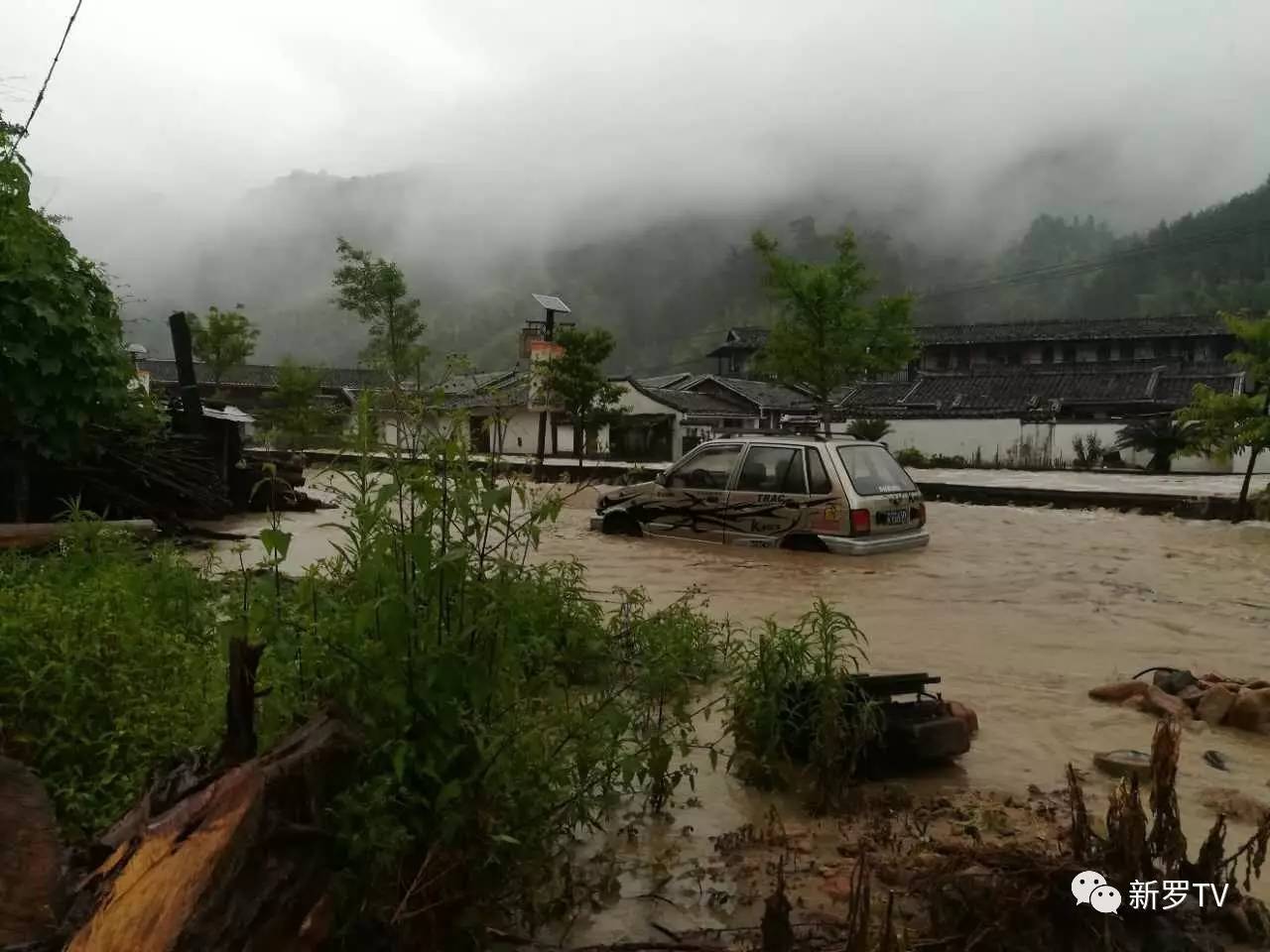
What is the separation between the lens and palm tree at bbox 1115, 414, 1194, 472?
32781 millimetres

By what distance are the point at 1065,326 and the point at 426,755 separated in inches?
2229

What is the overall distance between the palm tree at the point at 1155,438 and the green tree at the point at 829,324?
7.97 metres

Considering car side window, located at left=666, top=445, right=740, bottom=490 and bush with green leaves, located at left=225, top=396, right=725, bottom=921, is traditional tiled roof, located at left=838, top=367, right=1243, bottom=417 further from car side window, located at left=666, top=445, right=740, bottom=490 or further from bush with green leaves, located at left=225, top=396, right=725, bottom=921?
bush with green leaves, located at left=225, top=396, right=725, bottom=921

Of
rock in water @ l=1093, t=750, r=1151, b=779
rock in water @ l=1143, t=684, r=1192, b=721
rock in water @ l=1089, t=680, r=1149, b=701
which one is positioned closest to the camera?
rock in water @ l=1093, t=750, r=1151, b=779

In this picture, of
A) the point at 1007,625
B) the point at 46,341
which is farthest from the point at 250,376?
the point at 1007,625

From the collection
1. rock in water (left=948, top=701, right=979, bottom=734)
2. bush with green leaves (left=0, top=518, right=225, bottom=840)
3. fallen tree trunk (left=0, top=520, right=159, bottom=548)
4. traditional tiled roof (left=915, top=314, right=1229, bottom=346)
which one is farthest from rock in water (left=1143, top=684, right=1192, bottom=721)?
traditional tiled roof (left=915, top=314, right=1229, bottom=346)

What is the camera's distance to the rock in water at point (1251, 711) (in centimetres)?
474

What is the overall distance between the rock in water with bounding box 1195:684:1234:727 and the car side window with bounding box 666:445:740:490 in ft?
20.8

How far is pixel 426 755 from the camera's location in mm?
2627

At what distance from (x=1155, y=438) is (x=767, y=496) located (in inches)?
1094

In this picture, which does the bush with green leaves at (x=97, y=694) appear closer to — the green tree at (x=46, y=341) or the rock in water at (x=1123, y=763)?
the rock in water at (x=1123, y=763)

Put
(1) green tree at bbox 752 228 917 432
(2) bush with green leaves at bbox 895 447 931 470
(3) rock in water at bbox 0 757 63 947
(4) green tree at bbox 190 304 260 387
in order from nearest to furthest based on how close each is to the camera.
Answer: (3) rock in water at bbox 0 757 63 947 < (1) green tree at bbox 752 228 917 432 < (2) bush with green leaves at bbox 895 447 931 470 < (4) green tree at bbox 190 304 260 387

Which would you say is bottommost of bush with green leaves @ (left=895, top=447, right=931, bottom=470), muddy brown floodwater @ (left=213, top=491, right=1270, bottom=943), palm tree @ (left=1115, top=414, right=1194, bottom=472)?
muddy brown floodwater @ (left=213, top=491, right=1270, bottom=943)

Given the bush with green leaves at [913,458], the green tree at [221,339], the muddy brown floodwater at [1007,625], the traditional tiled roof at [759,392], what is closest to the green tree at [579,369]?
the bush with green leaves at [913,458]
